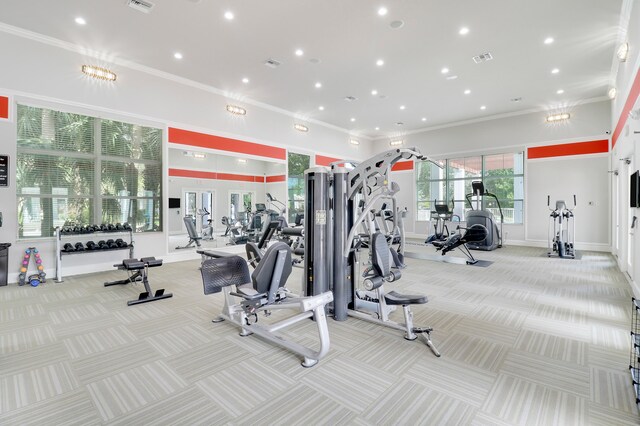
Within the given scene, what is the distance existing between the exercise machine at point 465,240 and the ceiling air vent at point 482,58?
3728mm

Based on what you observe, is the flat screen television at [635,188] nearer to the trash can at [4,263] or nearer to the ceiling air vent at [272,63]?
the ceiling air vent at [272,63]

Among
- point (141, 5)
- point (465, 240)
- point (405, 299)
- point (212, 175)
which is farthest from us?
point (212, 175)

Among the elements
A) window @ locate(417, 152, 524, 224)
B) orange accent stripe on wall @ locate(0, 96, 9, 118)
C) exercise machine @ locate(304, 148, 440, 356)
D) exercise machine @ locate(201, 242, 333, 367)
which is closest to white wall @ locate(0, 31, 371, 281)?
orange accent stripe on wall @ locate(0, 96, 9, 118)

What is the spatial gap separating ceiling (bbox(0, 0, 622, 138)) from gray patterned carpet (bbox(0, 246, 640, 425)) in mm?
4246

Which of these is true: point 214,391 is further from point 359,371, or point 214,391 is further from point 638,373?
point 638,373

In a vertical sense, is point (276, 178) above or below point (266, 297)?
above

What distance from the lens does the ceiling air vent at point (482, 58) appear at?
6.05 meters

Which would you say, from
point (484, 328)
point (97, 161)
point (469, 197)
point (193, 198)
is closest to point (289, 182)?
point (193, 198)

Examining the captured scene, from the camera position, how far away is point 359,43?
5.58m

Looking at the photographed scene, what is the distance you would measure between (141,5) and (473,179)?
10.3 metres

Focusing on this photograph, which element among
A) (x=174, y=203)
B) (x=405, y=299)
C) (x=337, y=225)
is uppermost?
(x=174, y=203)

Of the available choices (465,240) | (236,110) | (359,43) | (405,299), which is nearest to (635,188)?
(465,240)

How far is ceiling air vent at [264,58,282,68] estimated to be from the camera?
6.25m

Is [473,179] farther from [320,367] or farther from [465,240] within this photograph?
[320,367]
